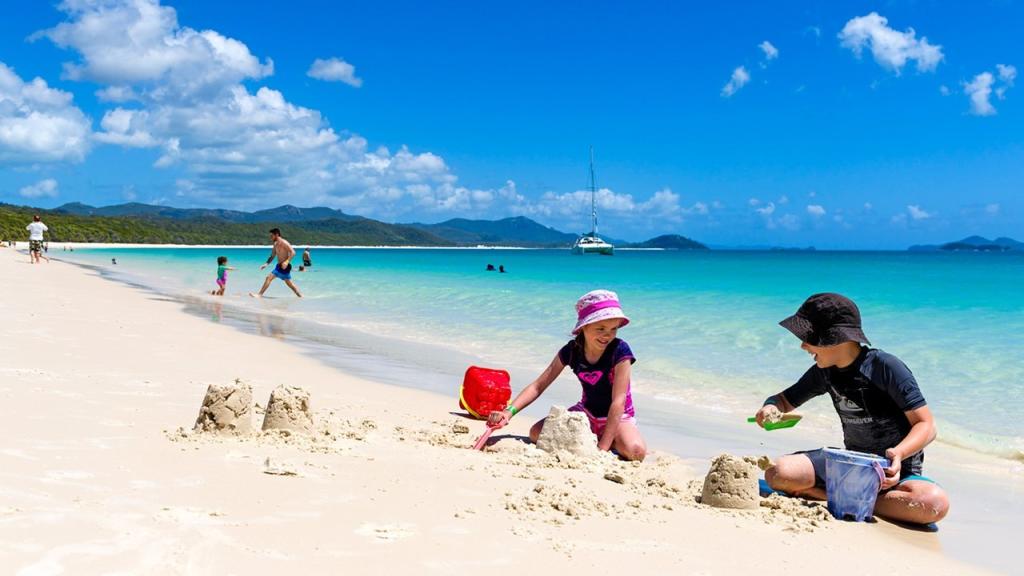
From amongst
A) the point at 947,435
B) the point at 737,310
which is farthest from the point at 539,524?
the point at 737,310

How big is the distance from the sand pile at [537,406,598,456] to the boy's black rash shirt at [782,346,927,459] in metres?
1.32

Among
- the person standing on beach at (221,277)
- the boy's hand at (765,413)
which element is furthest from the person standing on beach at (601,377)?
the person standing on beach at (221,277)

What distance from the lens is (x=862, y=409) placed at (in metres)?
4.06

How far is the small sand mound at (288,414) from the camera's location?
15.6ft

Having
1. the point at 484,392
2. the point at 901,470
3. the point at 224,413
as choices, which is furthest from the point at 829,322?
the point at 224,413

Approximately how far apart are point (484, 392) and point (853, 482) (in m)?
3.16

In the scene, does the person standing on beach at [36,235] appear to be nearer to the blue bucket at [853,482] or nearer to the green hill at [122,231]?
the blue bucket at [853,482]

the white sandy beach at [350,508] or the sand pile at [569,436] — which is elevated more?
the sand pile at [569,436]

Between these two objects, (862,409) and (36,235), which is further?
(36,235)

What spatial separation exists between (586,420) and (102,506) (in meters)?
2.81

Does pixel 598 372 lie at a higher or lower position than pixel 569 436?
higher

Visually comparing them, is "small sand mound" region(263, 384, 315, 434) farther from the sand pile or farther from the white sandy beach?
the sand pile

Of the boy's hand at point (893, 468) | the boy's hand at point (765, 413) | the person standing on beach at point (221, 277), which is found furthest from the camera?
the person standing on beach at point (221, 277)

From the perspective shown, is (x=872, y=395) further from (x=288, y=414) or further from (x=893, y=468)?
(x=288, y=414)
